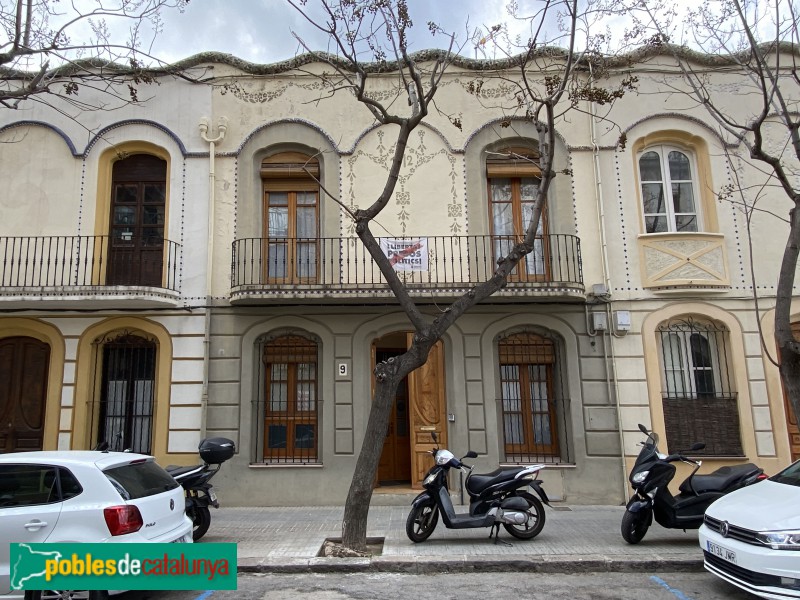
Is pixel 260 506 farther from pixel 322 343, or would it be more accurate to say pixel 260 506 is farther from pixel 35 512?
pixel 35 512

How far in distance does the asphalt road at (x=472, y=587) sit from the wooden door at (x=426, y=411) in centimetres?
392

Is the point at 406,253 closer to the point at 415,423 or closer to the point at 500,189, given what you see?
the point at 500,189

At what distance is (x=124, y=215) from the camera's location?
11.5m

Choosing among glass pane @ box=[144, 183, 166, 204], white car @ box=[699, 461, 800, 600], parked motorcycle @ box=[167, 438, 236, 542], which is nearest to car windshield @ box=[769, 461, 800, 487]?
white car @ box=[699, 461, 800, 600]

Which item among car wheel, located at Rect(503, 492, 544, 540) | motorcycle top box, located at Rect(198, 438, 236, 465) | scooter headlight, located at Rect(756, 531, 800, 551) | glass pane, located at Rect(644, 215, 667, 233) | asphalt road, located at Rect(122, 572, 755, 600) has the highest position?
glass pane, located at Rect(644, 215, 667, 233)

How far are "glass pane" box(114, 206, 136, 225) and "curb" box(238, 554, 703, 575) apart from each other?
728 cm

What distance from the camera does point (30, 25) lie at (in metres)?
7.26

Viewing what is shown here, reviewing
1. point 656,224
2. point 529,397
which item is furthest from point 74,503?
point 656,224

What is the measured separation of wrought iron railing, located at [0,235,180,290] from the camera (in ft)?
35.3

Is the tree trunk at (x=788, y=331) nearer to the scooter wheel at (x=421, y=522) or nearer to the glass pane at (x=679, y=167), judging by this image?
the glass pane at (x=679, y=167)

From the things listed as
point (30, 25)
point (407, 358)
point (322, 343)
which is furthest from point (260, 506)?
point (30, 25)

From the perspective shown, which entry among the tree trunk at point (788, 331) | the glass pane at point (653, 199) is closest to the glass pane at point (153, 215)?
the glass pane at point (653, 199)

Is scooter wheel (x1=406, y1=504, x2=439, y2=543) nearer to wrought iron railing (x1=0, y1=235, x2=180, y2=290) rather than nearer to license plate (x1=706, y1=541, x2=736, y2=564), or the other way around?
license plate (x1=706, y1=541, x2=736, y2=564)

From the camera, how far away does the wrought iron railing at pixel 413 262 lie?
10.8 metres
